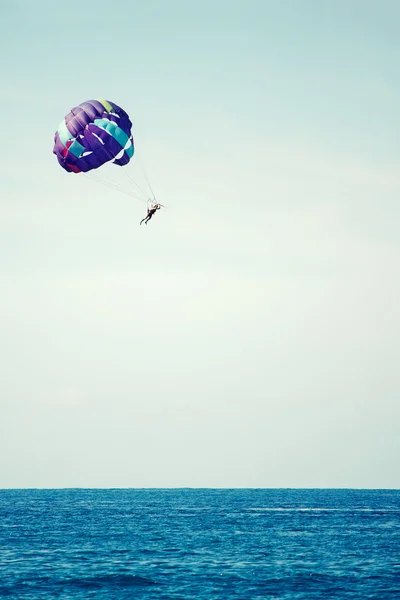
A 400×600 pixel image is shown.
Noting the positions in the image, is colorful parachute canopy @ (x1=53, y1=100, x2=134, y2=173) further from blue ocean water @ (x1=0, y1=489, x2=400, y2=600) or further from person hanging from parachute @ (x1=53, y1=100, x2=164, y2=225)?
blue ocean water @ (x1=0, y1=489, x2=400, y2=600)

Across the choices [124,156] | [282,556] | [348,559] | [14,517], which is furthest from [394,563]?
[14,517]

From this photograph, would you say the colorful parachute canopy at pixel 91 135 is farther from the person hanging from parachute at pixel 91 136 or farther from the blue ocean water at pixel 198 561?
the blue ocean water at pixel 198 561

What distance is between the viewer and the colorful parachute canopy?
4694cm

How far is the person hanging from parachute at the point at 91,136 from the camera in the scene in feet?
154

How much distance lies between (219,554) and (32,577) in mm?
15282

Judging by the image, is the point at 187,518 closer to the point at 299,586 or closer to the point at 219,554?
the point at 219,554

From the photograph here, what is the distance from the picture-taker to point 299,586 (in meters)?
40.2

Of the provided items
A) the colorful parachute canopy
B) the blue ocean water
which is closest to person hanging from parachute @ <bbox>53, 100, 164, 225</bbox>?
the colorful parachute canopy

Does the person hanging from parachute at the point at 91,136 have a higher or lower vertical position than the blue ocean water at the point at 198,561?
higher

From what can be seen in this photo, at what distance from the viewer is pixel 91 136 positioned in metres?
47.1

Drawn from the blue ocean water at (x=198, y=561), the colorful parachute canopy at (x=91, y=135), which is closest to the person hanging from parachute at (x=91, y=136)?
the colorful parachute canopy at (x=91, y=135)

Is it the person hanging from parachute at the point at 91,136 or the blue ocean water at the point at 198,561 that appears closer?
the blue ocean water at the point at 198,561

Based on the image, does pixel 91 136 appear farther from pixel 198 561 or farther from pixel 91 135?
pixel 198 561

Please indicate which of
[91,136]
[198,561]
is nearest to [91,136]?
[91,136]
